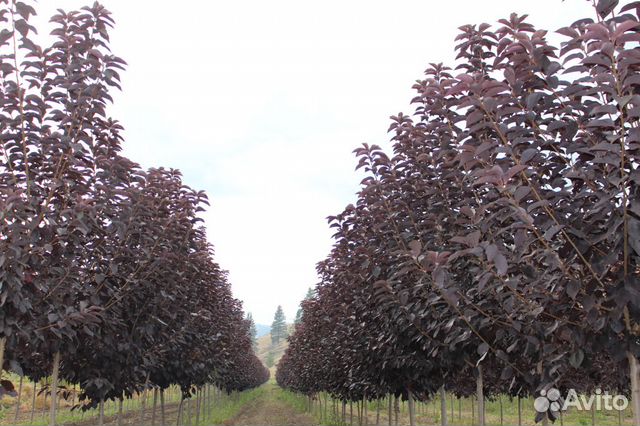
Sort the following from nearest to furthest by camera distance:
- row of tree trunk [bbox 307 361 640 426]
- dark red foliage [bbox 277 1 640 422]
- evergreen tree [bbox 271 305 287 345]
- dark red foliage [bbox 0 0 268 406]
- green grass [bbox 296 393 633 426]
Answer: dark red foliage [bbox 277 1 640 422]
dark red foliage [bbox 0 0 268 406]
row of tree trunk [bbox 307 361 640 426]
green grass [bbox 296 393 633 426]
evergreen tree [bbox 271 305 287 345]

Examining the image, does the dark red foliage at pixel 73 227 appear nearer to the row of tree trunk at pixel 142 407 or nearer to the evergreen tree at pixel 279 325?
the row of tree trunk at pixel 142 407

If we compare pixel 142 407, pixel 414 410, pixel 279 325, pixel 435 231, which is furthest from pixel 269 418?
pixel 279 325

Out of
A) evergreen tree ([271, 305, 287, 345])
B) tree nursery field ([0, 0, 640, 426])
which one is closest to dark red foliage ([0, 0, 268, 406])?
tree nursery field ([0, 0, 640, 426])

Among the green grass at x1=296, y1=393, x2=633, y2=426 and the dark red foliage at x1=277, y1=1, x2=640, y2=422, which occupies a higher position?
the dark red foliage at x1=277, y1=1, x2=640, y2=422

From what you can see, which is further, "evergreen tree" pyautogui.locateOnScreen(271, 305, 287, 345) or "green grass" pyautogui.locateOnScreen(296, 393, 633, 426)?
"evergreen tree" pyautogui.locateOnScreen(271, 305, 287, 345)

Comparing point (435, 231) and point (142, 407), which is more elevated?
point (435, 231)

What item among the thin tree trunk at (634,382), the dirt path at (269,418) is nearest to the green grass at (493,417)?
the dirt path at (269,418)

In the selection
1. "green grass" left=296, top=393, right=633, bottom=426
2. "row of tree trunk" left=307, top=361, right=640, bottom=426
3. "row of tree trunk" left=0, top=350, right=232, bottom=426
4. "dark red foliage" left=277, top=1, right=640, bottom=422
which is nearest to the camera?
"dark red foliage" left=277, top=1, right=640, bottom=422

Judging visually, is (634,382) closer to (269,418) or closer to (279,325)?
(269,418)

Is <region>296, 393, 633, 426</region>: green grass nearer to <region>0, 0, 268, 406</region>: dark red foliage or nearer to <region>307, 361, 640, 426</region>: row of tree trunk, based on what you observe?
<region>307, 361, 640, 426</region>: row of tree trunk

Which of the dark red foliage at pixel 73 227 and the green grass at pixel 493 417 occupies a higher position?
the dark red foliage at pixel 73 227

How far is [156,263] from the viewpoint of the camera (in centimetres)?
707

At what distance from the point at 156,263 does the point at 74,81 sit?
110 inches

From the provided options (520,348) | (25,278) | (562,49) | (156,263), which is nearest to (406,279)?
(520,348)
